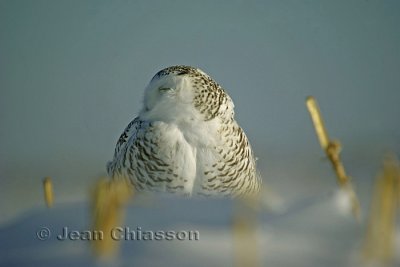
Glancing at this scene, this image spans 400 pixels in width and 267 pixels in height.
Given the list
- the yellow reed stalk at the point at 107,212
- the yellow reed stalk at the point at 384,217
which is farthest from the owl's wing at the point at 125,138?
the yellow reed stalk at the point at 384,217

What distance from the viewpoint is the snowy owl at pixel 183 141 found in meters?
3.07

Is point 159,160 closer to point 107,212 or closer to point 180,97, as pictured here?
point 180,97

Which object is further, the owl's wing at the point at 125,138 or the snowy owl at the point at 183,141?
the owl's wing at the point at 125,138

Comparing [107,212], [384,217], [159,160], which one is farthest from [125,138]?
[384,217]

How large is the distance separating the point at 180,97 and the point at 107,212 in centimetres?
164

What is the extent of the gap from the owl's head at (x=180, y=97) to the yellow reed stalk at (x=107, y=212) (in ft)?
5.08

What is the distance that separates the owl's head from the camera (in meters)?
3.06

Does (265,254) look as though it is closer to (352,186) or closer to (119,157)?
(352,186)

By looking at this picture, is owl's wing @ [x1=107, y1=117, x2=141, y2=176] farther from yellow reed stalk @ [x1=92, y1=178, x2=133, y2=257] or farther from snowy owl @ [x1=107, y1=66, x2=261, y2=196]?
yellow reed stalk @ [x1=92, y1=178, x2=133, y2=257]

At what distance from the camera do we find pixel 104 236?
145cm

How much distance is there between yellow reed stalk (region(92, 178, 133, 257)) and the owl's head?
Answer: 1549mm

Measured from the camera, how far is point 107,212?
147 cm

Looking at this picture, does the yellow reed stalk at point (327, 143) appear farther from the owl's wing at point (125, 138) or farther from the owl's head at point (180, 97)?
the owl's wing at point (125, 138)

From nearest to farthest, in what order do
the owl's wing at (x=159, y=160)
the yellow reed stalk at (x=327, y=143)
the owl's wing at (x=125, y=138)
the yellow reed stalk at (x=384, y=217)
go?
1. the yellow reed stalk at (x=384, y=217)
2. the yellow reed stalk at (x=327, y=143)
3. the owl's wing at (x=159, y=160)
4. the owl's wing at (x=125, y=138)
